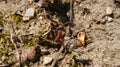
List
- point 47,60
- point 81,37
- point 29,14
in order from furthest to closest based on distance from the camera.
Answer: point 29,14
point 81,37
point 47,60

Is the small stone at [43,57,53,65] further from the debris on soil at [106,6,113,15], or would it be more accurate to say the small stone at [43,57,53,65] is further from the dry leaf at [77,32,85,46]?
the debris on soil at [106,6,113,15]

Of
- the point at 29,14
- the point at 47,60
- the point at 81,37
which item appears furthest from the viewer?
the point at 29,14

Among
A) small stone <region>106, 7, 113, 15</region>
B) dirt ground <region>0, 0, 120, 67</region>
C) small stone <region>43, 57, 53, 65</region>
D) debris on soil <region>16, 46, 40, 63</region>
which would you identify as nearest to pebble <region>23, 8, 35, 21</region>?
dirt ground <region>0, 0, 120, 67</region>

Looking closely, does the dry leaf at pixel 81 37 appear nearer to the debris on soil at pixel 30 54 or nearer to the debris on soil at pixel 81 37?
the debris on soil at pixel 81 37

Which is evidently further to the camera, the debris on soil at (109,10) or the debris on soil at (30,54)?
the debris on soil at (109,10)

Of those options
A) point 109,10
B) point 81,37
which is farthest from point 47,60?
point 109,10

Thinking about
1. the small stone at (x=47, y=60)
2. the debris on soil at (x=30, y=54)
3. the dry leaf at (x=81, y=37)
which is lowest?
the small stone at (x=47, y=60)

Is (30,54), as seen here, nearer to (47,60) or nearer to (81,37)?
(47,60)

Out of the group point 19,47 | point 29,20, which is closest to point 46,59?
point 19,47

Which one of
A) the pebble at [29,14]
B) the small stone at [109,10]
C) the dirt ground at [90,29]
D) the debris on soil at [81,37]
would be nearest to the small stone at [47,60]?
the dirt ground at [90,29]
